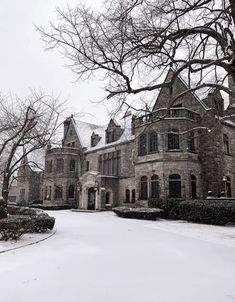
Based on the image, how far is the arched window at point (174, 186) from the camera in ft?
76.4

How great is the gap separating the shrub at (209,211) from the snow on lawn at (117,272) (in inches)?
294

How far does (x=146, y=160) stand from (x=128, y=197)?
6.54 metres

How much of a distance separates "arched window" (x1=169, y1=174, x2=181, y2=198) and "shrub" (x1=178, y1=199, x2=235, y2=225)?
3177 millimetres

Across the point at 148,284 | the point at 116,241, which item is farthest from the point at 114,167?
the point at 148,284

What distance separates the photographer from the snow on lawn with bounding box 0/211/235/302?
505 centimetres

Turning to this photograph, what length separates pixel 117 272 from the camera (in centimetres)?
645

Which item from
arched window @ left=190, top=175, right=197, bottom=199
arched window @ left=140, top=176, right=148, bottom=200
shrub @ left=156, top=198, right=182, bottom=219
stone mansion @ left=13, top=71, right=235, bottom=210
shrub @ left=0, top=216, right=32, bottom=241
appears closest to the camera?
shrub @ left=0, top=216, right=32, bottom=241

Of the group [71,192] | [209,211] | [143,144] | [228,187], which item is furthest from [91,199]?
Result: [209,211]

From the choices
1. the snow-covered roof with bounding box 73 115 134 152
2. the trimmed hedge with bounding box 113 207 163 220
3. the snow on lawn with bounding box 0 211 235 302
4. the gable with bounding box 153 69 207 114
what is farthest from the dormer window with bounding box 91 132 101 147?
the snow on lawn with bounding box 0 211 235 302

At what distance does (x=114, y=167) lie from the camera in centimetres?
3269

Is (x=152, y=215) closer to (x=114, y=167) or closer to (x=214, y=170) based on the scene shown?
(x=214, y=170)

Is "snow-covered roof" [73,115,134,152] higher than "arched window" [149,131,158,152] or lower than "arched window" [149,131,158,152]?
higher

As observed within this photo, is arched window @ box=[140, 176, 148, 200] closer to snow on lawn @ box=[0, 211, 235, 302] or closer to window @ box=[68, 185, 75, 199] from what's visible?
window @ box=[68, 185, 75, 199]

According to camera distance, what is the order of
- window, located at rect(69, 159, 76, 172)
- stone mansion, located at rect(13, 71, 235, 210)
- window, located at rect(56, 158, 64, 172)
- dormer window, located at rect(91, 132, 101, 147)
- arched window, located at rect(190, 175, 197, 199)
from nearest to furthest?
stone mansion, located at rect(13, 71, 235, 210) < arched window, located at rect(190, 175, 197, 199) < window, located at rect(56, 158, 64, 172) < window, located at rect(69, 159, 76, 172) < dormer window, located at rect(91, 132, 101, 147)
